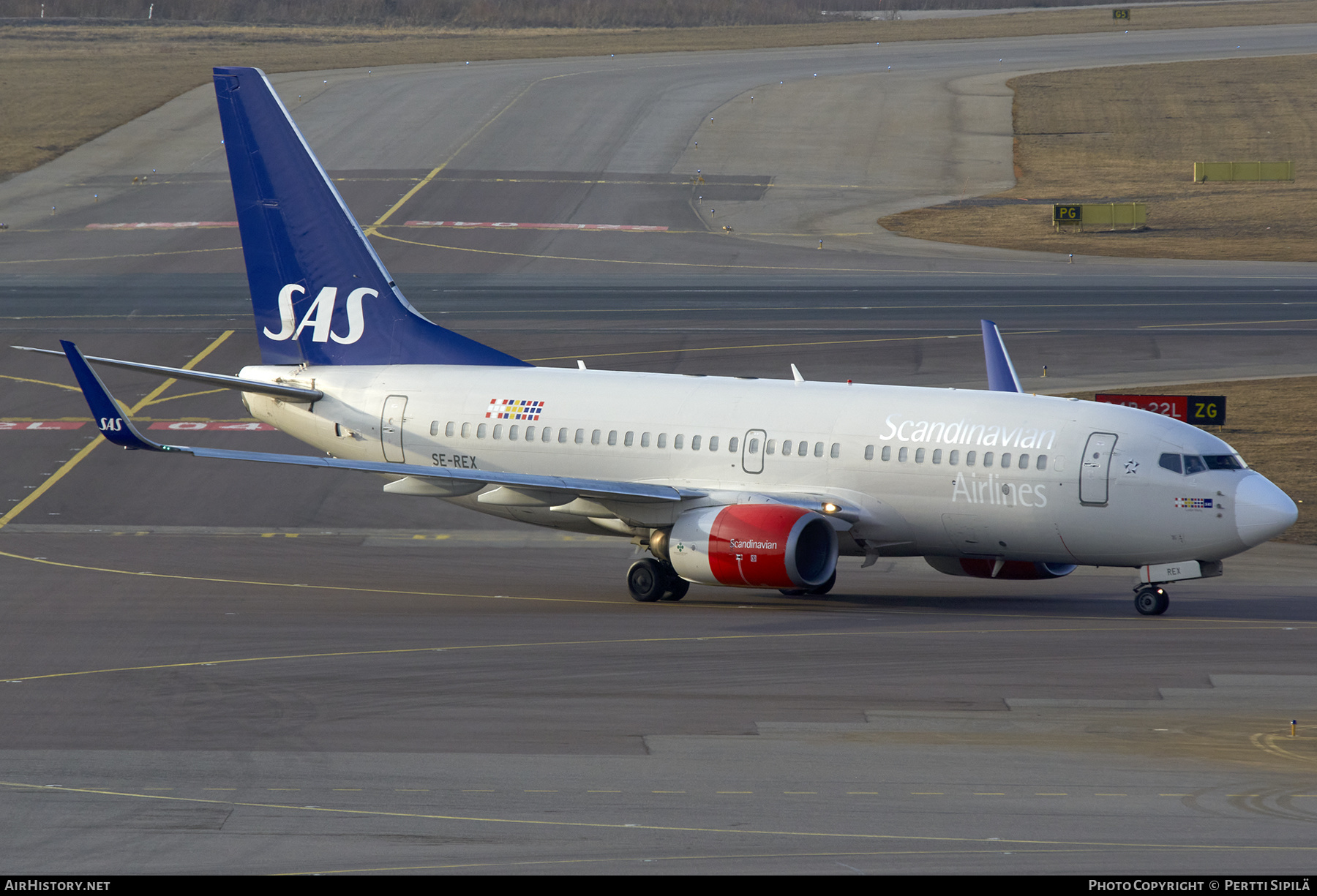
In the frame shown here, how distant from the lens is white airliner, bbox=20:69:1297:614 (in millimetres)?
34312

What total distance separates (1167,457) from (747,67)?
105445 mm

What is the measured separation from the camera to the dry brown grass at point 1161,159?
84.2 m

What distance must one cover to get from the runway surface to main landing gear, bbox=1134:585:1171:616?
326 millimetres

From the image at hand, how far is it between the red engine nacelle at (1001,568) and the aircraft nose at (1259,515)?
4.00 metres

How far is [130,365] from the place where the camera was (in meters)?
36.2

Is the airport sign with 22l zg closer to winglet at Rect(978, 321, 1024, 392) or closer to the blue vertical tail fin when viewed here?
winglet at Rect(978, 321, 1024, 392)

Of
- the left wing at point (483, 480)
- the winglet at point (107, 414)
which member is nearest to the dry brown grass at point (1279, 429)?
the left wing at point (483, 480)

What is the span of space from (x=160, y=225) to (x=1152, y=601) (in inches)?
2551

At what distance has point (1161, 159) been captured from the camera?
103812 mm

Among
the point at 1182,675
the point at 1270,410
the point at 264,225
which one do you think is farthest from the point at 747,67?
the point at 1182,675

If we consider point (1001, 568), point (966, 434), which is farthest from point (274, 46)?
point (966, 434)

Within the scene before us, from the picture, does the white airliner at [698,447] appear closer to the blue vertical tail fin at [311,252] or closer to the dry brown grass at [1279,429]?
the blue vertical tail fin at [311,252]

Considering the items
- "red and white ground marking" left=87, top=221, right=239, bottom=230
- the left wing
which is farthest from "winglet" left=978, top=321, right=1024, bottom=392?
"red and white ground marking" left=87, top=221, right=239, bottom=230

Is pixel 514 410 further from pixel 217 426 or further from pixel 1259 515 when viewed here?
pixel 217 426
